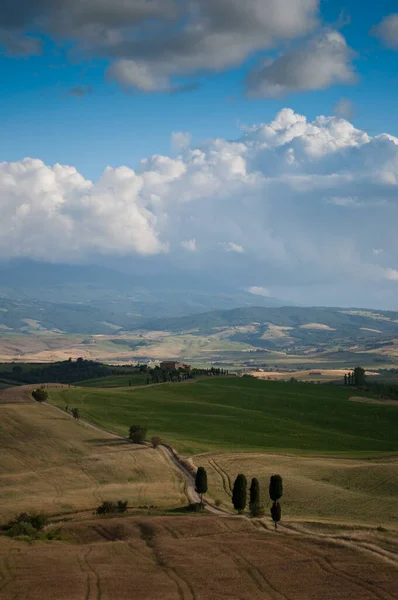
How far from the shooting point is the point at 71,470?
267 ft

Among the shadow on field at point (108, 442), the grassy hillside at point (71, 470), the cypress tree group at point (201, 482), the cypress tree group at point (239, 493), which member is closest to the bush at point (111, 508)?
the grassy hillside at point (71, 470)

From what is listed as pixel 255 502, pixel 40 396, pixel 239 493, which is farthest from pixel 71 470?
pixel 40 396

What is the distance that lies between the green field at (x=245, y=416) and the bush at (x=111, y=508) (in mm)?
34087

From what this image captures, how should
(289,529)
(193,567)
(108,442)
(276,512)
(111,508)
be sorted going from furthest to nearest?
Answer: (108,442) < (111,508) < (276,512) < (289,529) < (193,567)

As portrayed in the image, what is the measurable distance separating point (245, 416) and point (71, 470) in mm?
63818

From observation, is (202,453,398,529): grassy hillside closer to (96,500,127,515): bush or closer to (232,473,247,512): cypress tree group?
(232,473,247,512): cypress tree group

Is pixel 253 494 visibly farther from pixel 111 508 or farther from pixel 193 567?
pixel 193 567

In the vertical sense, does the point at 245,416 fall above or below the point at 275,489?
above

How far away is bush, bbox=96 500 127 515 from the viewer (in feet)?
209

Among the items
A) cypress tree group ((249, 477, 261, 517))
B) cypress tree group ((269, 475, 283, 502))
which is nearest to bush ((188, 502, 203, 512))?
cypress tree group ((249, 477, 261, 517))

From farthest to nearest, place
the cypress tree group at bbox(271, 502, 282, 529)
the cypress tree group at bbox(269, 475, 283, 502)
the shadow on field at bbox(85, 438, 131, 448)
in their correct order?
the shadow on field at bbox(85, 438, 131, 448), the cypress tree group at bbox(269, 475, 283, 502), the cypress tree group at bbox(271, 502, 282, 529)

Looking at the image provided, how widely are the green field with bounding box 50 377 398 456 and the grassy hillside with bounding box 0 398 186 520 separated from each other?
38.0 ft

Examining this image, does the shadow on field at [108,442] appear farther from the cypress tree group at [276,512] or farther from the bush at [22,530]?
the cypress tree group at [276,512]

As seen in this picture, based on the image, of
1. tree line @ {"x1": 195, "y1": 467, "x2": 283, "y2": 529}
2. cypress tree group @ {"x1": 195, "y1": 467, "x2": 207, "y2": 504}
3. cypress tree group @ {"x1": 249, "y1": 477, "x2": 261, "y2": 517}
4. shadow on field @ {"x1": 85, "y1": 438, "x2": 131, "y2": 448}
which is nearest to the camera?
tree line @ {"x1": 195, "y1": 467, "x2": 283, "y2": 529}
